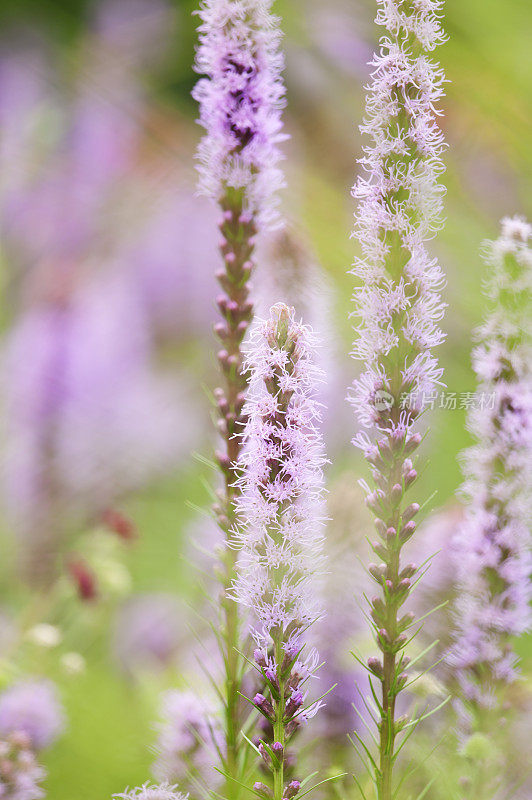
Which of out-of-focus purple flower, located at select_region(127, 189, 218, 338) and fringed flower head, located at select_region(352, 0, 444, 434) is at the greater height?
out-of-focus purple flower, located at select_region(127, 189, 218, 338)

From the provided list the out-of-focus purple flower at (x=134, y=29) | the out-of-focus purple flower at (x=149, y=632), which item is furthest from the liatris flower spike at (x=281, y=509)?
the out-of-focus purple flower at (x=134, y=29)

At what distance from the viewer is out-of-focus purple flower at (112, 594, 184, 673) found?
1.06 m

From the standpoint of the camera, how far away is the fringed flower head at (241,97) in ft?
1.80

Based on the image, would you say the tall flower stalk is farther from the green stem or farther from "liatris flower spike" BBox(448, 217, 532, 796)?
"liatris flower spike" BBox(448, 217, 532, 796)

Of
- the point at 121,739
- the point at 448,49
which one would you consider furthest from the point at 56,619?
the point at 448,49

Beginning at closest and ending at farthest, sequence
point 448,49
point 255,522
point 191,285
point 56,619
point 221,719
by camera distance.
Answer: point 255,522
point 221,719
point 56,619
point 448,49
point 191,285

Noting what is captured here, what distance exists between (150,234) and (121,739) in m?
1.24

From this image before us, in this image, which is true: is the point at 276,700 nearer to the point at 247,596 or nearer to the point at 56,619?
the point at 247,596

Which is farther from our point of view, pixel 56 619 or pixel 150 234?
pixel 150 234

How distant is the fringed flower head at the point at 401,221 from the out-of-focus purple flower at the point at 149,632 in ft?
2.26

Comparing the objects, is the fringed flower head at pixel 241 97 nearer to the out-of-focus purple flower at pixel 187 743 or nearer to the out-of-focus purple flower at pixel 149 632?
the out-of-focus purple flower at pixel 187 743

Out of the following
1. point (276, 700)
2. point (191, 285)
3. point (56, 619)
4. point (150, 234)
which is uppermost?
point (150, 234)

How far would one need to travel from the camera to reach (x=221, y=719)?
2.13ft

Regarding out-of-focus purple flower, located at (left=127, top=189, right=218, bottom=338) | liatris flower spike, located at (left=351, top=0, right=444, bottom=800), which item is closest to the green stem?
liatris flower spike, located at (left=351, top=0, right=444, bottom=800)
